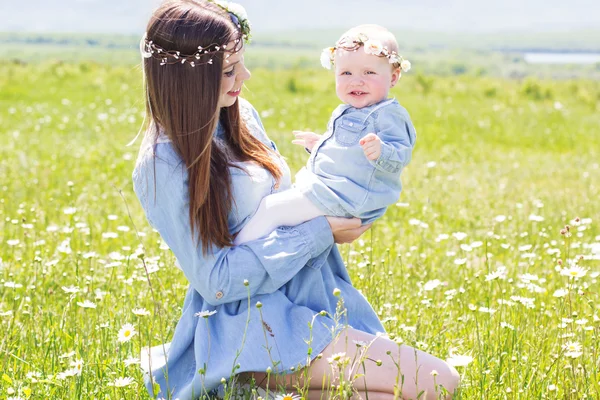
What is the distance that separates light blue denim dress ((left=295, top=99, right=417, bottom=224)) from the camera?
2871 millimetres

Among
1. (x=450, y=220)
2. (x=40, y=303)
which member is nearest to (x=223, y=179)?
(x=40, y=303)

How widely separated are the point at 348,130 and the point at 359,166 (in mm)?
157

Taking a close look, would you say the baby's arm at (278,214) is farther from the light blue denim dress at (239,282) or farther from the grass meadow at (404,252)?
the grass meadow at (404,252)

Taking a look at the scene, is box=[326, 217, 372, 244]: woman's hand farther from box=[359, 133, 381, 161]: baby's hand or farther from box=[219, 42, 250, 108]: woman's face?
box=[219, 42, 250, 108]: woman's face

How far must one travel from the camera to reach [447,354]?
3455 mm

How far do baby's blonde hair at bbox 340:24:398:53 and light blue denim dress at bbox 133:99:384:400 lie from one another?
0.64m

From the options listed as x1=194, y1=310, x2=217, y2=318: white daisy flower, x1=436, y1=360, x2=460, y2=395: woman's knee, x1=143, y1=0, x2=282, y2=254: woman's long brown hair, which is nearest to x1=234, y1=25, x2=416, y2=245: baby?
x1=143, y1=0, x2=282, y2=254: woman's long brown hair

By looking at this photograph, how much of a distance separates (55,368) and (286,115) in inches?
408

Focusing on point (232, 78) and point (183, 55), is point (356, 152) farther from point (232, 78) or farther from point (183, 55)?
point (183, 55)

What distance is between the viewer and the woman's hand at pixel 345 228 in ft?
9.52

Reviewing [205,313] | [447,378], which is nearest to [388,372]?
[447,378]

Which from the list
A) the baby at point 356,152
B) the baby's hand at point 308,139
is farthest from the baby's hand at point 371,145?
→ the baby's hand at point 308,139

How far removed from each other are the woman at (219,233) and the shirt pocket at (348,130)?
11.8 inches

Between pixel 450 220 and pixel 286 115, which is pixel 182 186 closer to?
pixel 450 220
